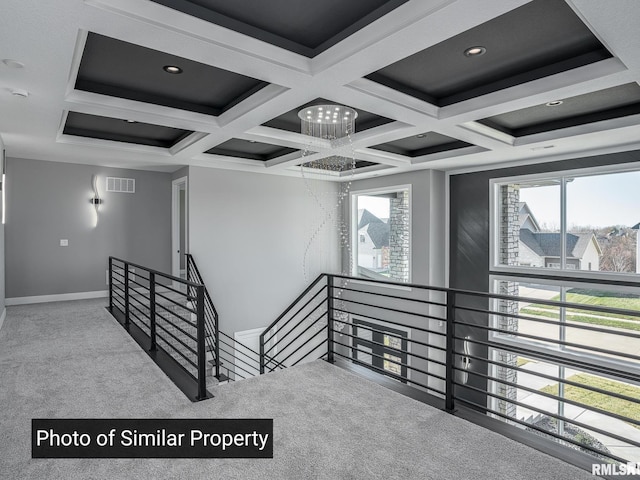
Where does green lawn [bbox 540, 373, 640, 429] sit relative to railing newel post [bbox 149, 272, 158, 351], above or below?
below

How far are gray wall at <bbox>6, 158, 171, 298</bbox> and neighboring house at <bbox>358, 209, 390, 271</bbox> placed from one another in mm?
4069

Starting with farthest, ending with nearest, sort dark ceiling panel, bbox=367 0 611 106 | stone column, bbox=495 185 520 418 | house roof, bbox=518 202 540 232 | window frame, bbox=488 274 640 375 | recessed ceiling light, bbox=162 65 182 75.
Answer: stone column, bbox=495 185 520 418 < house roof, bbox=518 202 540 232 < window frame, bbox=488 274 640 375 < recessed ceiling light, bbox=162 65 182 75 < dark ceiling panel, bbox=367 0 611 106

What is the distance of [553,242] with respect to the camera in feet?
19.4

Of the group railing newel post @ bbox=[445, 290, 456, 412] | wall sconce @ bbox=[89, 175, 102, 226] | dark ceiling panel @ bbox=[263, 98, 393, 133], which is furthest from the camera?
wall sconce @ bbox=[89, 175, 102, 226]

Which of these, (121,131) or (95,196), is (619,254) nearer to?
(121,131)

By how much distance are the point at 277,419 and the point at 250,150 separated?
15.1ft

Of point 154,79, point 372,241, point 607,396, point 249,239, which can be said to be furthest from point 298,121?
point 607,396

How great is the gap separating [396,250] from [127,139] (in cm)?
523

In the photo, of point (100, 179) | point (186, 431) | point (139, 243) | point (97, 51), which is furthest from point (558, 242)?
point (100, 179)

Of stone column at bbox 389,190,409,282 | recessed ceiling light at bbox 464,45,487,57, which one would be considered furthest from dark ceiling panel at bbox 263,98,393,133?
stone column at bbox 389,190,409,282

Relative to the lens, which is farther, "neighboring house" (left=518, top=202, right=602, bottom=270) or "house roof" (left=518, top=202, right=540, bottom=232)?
"house roof" (left=518, top=202, right=540, bottom=232)

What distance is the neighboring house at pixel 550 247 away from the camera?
5.50 meters

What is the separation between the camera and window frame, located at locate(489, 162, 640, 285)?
5.16 metres

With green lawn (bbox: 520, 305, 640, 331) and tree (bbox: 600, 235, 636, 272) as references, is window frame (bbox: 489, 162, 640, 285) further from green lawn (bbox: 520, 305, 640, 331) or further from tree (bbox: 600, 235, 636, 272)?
green lawn (bbox: 520, 305, 640, 331)
